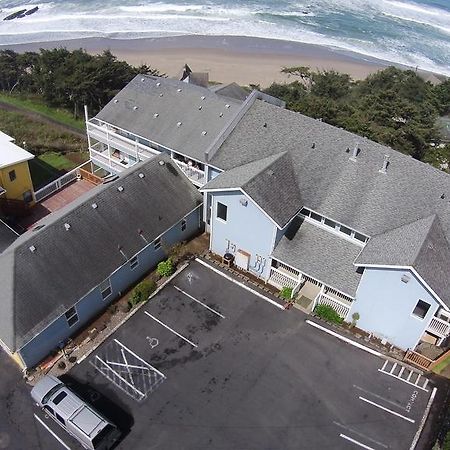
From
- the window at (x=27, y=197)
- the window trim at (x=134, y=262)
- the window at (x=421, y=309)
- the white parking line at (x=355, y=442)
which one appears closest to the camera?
the white parking line at (x=355, y=442)

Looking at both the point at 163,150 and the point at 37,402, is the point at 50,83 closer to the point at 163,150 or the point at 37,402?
the point at 163,150

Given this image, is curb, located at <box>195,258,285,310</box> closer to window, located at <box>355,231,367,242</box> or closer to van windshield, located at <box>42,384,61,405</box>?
window, located at <box>355,231,367,242</box>

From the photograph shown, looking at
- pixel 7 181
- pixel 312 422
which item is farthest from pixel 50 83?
pixel 312 422

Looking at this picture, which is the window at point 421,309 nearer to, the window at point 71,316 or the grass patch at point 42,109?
the window at point 71,316

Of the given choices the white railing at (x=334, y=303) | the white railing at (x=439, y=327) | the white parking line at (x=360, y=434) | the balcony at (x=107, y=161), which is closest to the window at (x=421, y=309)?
the white railing at (x=439, y=327)

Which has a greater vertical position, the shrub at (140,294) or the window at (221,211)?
the window at (221,211)
